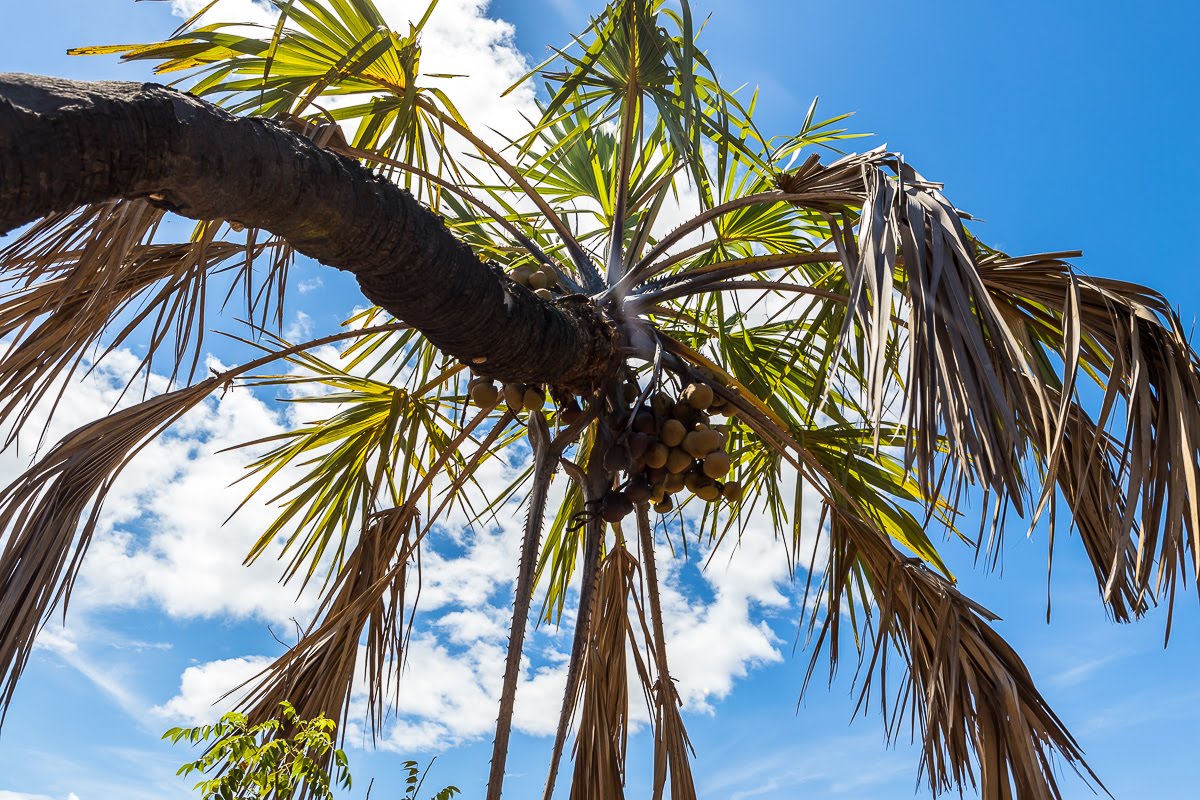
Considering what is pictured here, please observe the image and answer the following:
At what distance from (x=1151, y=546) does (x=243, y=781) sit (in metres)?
2.12

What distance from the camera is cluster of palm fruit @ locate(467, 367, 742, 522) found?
2770 mm

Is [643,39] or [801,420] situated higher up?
[643,39]

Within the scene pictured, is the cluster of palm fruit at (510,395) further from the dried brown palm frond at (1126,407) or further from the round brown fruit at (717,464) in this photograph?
the dried brown palm frond at (1126,407)

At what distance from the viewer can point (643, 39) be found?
3.08 metres

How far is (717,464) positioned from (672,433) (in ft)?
0.53

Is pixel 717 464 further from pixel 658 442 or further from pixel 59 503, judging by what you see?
pixel 59 503

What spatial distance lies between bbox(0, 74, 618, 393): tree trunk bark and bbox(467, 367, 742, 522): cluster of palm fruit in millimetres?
419

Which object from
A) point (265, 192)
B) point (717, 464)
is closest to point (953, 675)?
point (717, 464)

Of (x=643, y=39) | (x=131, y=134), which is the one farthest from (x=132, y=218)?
(x=643, y=39)

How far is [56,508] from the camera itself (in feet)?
8.26

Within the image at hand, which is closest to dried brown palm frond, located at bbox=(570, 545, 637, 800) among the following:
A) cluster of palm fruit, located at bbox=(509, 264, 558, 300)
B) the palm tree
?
the palm tree

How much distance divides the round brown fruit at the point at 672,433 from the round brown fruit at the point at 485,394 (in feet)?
1.66

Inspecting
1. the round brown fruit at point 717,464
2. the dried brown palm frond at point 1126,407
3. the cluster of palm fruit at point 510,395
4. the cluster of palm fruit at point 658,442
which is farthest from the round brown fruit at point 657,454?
the dried brown palm frond at point 1126,407

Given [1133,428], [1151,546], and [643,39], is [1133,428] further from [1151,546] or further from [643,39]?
[643,39]
